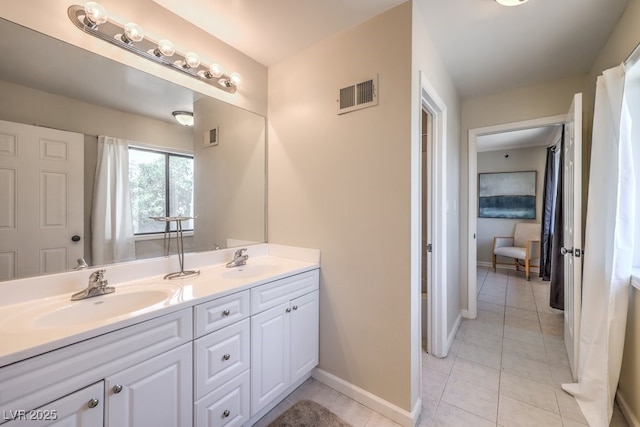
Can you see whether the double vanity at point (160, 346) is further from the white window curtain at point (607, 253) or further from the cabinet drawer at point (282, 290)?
the white window curtain at point (607, 253)

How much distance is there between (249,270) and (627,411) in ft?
7.97

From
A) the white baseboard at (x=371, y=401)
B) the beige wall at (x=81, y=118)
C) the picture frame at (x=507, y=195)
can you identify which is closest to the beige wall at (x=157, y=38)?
the beige wall at (x=81, y=118)

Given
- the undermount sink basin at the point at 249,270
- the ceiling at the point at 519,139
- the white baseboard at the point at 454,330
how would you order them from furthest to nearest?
the ceiling at the point at 519,139, the white baseboard at the point at 454,330, the undermount sink basin at the point at 249,270

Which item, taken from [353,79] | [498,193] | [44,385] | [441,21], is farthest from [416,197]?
[498,193]

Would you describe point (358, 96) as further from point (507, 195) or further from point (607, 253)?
point (507, 195)

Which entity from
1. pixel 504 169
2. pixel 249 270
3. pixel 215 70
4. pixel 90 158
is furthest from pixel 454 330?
pixel 504 169

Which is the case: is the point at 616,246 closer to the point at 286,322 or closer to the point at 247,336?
the point at 286,322

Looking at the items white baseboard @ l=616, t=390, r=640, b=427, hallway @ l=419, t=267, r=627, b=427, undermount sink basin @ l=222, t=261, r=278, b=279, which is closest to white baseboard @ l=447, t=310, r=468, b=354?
hallway @ l=419, t=267, r=627, b=427

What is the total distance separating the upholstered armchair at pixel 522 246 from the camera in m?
4.54

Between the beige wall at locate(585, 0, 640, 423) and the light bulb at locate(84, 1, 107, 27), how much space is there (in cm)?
282

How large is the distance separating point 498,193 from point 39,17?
631 centimetres

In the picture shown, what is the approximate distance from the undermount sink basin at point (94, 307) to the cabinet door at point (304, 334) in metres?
Answer: 0.76

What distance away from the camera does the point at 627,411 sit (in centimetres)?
150

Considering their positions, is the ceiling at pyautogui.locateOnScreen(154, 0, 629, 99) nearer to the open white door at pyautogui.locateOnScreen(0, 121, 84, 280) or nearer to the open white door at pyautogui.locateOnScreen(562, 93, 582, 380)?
the open white door at pyautogui.locateOnScreen(562, 93, 582, 380)
